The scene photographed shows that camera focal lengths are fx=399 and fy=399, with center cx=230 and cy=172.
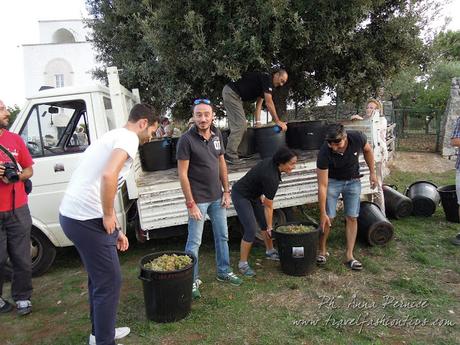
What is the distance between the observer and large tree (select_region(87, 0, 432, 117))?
18.5ft

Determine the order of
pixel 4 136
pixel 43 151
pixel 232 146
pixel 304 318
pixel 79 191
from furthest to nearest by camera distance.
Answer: pixel 232 146, pixel 43 151, pixel 4 136, pixel 304 318, pixel 79 191

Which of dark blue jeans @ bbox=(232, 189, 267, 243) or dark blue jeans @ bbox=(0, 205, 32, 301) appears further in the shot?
dark blue jeans @ bbox=(232, 189, 267, 243)

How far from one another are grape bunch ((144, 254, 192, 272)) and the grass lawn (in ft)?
1.48

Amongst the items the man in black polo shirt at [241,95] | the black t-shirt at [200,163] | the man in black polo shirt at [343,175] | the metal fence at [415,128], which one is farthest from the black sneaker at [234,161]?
the metal fence at [415,128]

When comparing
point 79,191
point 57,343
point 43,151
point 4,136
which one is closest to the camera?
point 79,191

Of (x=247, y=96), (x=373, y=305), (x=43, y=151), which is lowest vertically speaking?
(x=373, y=305)

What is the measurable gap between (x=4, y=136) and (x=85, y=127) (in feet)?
3.20

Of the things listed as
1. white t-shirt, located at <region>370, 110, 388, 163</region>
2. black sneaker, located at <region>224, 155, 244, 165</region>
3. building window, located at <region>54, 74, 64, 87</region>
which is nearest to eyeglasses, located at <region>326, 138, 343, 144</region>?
white t-shirt, located at <region>370, 110, 388, 163</region>

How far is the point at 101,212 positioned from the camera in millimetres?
2576

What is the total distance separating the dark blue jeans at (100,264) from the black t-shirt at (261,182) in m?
1.76

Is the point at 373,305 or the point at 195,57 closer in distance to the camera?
the point at 373,305

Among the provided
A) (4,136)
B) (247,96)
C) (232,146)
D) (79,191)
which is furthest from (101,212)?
(247,96)

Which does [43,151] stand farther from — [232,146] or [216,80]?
[216,80]

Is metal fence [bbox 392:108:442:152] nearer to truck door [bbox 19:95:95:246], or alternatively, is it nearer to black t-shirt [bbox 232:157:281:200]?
black t-shirt [bbox 232:157:281:200]
